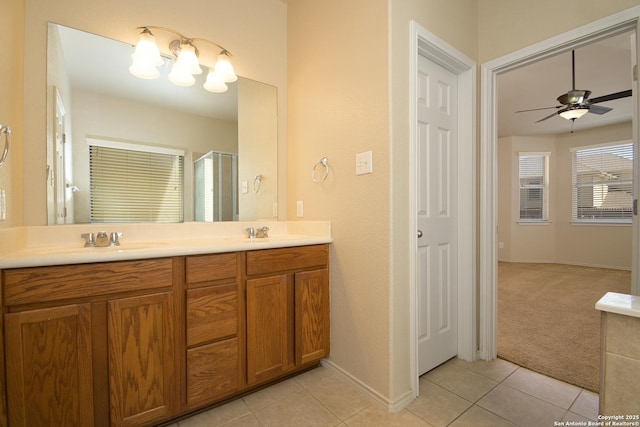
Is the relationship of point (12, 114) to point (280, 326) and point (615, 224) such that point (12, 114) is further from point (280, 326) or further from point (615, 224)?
point (615, 224)

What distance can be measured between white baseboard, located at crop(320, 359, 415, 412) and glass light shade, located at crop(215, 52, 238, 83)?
6.88 ft

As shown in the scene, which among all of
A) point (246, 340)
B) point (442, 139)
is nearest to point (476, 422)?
point (246, 340)

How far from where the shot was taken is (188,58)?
1788 millimetres

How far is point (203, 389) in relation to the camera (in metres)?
1.39

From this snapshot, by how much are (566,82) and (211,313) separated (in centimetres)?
495

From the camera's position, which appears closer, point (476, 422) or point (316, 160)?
point (476, 422)

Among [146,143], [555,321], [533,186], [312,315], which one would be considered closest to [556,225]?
[533,186]

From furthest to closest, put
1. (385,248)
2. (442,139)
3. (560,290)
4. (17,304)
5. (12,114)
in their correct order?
(560,290), (442,139), (385,248), (12,114), (17,304)

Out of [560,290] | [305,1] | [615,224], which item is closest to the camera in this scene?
[305,1]

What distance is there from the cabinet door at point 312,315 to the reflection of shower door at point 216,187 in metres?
0.75

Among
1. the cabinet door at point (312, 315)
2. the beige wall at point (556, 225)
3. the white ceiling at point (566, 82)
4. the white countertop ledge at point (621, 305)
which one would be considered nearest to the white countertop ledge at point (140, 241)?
the cabinet door at point (312, 315)

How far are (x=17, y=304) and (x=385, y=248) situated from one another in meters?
1.54

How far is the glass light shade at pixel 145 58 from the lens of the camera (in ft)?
5.33

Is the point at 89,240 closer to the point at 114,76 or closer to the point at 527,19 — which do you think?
the point at 114,76
